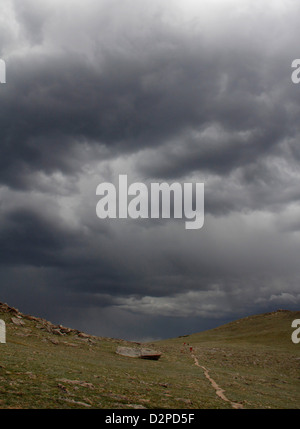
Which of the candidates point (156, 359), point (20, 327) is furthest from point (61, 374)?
point (20, 327)

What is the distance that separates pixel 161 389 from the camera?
87.7 feet

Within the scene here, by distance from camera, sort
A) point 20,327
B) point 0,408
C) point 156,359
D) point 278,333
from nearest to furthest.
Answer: point 0,408, point 156,359, point 20,327, point 278,333

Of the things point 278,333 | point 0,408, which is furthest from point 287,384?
point 278,333

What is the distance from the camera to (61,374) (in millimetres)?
26062

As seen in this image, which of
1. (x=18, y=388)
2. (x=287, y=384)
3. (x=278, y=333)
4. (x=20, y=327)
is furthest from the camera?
(x=278, y=333)

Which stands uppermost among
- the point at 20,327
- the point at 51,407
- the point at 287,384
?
the point at 20,327

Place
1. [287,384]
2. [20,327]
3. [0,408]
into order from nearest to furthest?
[0,408]
[287,384]
[20,327]
